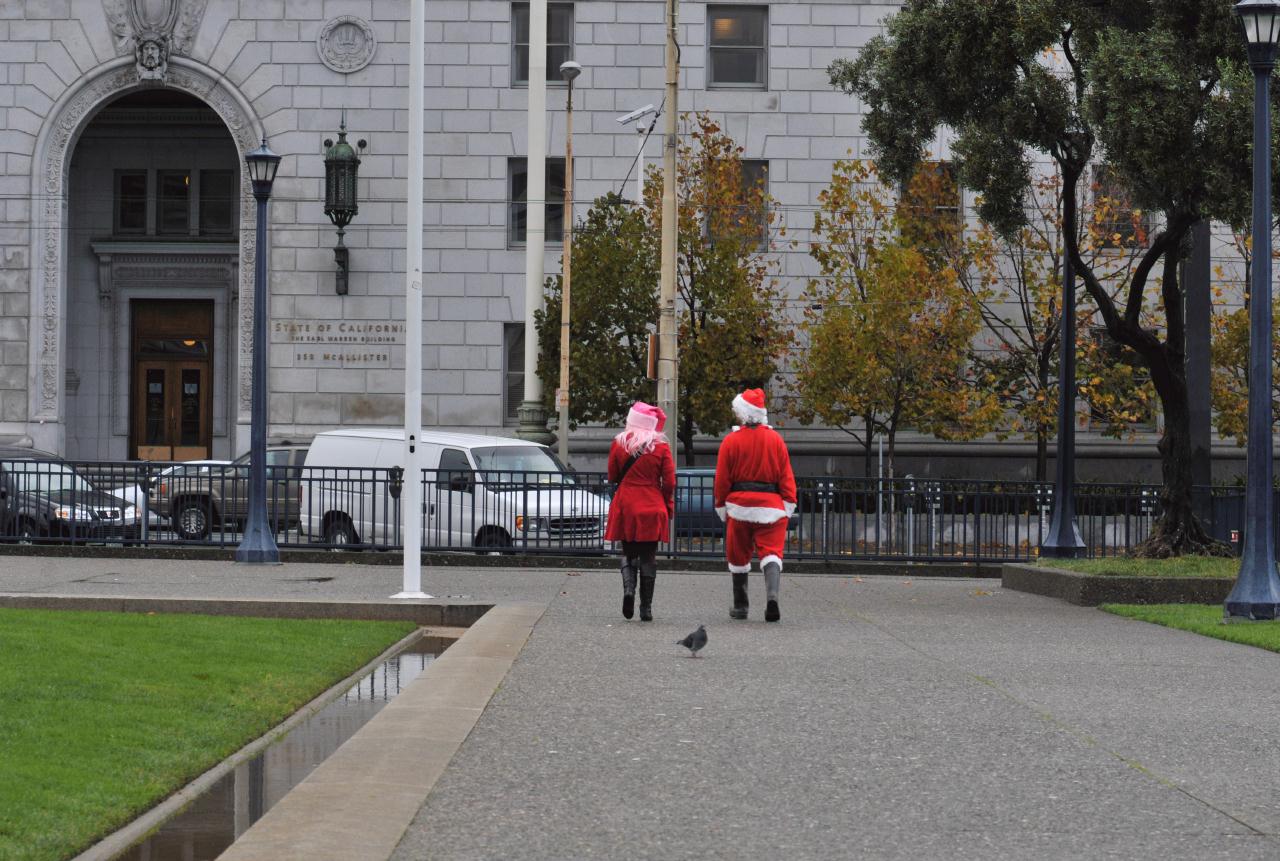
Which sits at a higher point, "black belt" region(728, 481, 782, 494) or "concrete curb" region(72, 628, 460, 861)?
"black belt" region(728, 481, 782, 494)

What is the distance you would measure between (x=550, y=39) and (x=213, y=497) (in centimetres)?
1737

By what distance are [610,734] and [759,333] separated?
27.9 metres

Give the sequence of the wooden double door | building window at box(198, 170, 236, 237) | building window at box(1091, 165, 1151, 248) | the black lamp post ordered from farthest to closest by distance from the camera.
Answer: building window at box(198, 170, 236, 237) < the wooden double door < building window at box(1091, 165, 1151, 248) < the black lamp post

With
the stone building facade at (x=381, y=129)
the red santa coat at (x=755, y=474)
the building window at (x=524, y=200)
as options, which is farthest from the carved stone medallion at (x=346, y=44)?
→ the red santa coat at (x=755, y=474)

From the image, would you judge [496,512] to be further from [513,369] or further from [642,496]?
[513,369]

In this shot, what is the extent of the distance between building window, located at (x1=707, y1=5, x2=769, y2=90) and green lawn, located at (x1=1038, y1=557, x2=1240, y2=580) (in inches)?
856

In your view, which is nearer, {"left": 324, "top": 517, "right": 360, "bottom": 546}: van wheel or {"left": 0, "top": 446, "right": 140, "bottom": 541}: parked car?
{"left": 0, "top": 446, "right": 140, "bottom": 541}: parked car

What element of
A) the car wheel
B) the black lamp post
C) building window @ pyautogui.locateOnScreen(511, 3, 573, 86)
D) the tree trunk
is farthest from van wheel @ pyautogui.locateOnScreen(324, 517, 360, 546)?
building window @ pyautogui.locateOnScreen(511, 3, 573, 86)

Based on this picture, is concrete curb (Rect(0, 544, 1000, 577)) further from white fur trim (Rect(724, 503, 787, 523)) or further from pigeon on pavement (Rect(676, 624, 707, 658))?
pigeon on pavement (Rect(676, 624, 707, 658))

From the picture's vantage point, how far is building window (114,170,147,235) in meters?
43.1

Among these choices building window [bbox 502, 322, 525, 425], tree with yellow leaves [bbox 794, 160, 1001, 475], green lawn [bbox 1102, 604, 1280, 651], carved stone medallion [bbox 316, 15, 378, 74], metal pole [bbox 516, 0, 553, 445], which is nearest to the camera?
green lawn [bbox 1102, 604, 1280, 651]

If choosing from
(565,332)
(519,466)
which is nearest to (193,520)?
(519,466)

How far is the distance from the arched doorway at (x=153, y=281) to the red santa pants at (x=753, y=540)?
29.0 metres

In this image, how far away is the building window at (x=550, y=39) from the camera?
3869cm
